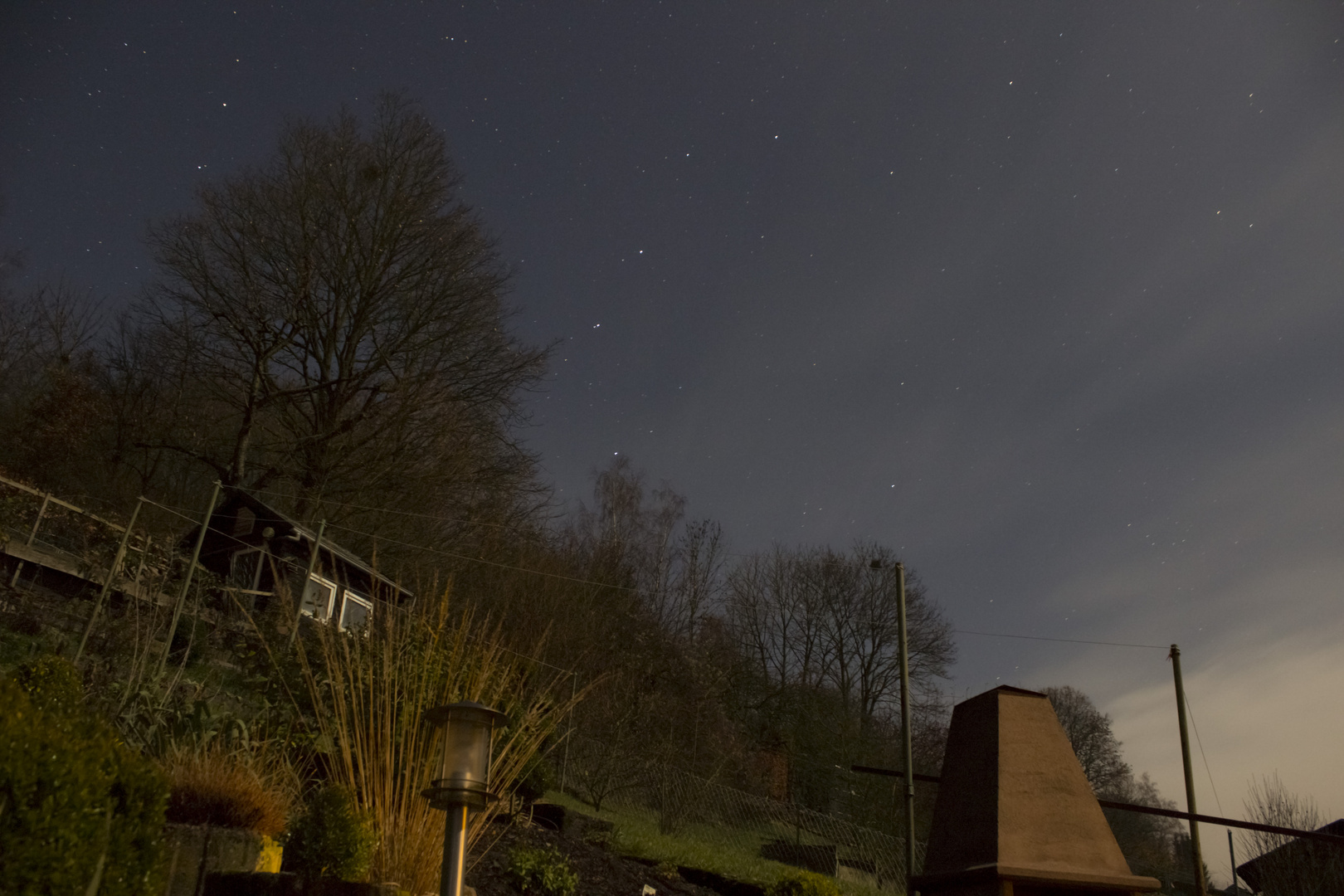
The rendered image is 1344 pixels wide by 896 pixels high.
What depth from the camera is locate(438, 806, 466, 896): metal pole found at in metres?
2.96

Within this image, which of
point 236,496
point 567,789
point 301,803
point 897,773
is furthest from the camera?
point 236,496

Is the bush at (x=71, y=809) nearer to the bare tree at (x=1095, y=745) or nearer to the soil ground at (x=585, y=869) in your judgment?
the soil ground at (x=585, y=869)

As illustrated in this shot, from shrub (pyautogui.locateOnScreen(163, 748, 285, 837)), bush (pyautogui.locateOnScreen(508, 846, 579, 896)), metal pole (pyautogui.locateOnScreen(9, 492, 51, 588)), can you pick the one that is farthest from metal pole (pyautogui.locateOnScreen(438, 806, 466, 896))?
metal pole (pyautogui.locateOnScreen(9, 492, 51, 588))

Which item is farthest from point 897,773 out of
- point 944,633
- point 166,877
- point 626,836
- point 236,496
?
point 944,633

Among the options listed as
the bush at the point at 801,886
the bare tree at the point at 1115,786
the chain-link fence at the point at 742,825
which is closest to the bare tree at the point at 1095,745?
the bare tree at the point at 1115,786

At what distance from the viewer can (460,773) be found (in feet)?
10.2

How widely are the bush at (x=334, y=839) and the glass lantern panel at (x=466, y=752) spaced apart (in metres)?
1.51

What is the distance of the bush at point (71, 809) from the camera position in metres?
2.12

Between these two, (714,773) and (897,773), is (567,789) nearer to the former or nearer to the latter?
(714,773)

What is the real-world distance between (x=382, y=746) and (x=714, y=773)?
13831 millimetres

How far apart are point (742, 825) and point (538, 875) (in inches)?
384

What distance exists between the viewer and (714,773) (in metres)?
17.6

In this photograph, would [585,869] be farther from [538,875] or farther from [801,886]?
[801,886]

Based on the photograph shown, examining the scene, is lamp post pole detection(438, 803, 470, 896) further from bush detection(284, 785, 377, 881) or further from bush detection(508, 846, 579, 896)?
bush detection(508, 846, 579, 896)
